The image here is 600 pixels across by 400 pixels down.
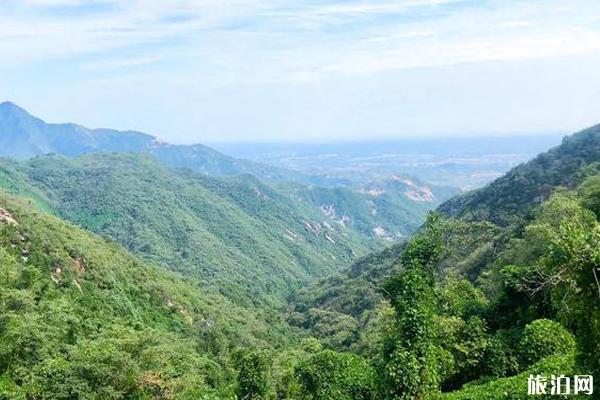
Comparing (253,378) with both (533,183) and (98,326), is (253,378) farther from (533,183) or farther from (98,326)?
(533,183)

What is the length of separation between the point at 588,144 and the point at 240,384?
13400 cm

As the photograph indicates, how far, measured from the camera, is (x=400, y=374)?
1040 inches

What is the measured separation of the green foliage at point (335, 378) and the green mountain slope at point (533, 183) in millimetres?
68544

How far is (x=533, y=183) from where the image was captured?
4631 inches

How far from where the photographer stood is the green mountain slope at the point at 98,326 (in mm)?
33125

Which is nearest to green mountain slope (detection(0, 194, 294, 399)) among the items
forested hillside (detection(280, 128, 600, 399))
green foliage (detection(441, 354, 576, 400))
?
forested hillside (detection(280, 128, 600, 399))

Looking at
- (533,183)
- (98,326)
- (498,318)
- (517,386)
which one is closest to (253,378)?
(498,318)

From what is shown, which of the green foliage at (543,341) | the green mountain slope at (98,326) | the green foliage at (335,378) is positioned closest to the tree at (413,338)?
the green foliage at (335,378)

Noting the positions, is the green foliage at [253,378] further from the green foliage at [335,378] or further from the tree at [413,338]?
the tree at [413,338]

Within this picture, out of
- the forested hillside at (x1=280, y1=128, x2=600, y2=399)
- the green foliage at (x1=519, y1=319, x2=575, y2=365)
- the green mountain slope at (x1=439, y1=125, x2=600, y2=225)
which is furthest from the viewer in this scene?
the green mountain slope at (x1=439, y1=125, x2=600, y2=225)

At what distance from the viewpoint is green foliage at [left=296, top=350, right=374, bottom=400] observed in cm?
3055

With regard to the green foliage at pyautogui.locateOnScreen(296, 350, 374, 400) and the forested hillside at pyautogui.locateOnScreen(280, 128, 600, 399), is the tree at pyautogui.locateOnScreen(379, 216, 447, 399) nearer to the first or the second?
the forested hillside at pyautogui.locateOnScreen(280, 128, 600, 399)

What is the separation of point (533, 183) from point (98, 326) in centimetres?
9387

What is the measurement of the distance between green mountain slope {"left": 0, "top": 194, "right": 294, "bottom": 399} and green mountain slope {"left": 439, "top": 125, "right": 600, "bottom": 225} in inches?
1899
